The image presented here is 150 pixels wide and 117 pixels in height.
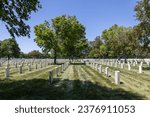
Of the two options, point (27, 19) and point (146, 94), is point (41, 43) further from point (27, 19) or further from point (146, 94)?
point (146, 94)

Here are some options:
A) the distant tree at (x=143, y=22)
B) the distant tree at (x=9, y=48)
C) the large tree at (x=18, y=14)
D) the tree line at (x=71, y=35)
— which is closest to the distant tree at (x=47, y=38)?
the tree line at (x=71, y=35)

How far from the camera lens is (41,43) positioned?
73.9 m

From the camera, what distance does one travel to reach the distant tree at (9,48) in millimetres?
153750

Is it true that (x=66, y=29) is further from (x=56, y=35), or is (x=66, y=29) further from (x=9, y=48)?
(x=9, y=48)

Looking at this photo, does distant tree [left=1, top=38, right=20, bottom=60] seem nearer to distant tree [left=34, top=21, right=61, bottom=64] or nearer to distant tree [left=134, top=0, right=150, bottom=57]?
distant tree [left=34, top=21, right=61, bottom=64]

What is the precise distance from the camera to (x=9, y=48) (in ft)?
526

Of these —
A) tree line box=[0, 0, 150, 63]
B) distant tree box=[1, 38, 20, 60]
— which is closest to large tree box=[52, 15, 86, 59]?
tree line box=[0, 0, 150, 63]

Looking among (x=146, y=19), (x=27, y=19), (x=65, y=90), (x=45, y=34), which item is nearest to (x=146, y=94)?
(x=65, y=90)

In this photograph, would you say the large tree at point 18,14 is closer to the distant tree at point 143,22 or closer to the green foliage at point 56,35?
the distant tree at point 143,22

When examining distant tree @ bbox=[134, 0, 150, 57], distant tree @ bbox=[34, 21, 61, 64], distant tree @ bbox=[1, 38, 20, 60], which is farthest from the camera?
distant tree @ bbox=[1, 38, 20, 60]

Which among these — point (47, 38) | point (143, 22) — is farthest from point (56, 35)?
point (143, 22)

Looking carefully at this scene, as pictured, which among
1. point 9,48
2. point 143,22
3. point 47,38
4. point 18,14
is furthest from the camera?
point 9,48

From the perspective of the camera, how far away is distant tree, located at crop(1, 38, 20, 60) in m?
154

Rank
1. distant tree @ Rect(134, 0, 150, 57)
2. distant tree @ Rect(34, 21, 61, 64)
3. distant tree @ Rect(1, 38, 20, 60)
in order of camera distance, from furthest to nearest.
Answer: distant tree @ Rect(1, 38, 20, 60) → distant tree @ Rect(34, 21, 61, 64) → distant tree @ Rect(134, 0, 150, 57)
